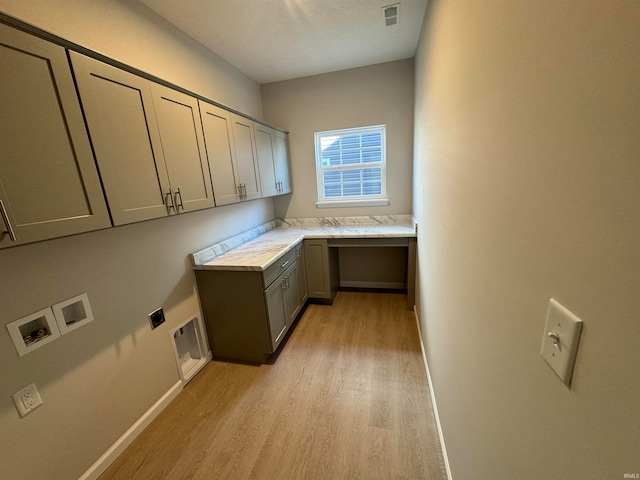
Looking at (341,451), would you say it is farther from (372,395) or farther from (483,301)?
(483,301)

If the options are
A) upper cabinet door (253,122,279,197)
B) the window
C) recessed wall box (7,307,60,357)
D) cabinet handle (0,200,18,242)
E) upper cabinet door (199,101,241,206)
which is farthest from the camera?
the window

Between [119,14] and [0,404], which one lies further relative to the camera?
[119,14]

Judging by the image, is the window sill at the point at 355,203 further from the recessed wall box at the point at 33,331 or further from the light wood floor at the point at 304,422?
the recessed wall box at the point at 33,331

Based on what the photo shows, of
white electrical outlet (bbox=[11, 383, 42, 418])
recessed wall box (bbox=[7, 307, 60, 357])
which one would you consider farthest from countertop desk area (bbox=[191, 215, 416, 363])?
white electrical outlet (bbox=[11, 383, 42, 418])

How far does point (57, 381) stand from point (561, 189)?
205 centimetres

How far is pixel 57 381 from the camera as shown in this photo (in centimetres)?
125

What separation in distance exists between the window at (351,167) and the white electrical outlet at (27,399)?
9.38ft

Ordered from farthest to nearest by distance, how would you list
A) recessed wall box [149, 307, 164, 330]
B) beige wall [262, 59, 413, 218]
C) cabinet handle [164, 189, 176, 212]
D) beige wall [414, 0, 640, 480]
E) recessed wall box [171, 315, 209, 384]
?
beige wall [262, 59, 413, 218] → recessed wall box [171, 315, 209, 384] → recessed wall box [149, 307, 164, 330] → cabinet handle [164, 189, 176, 212] → beige wall [414, 0, 640, 480]

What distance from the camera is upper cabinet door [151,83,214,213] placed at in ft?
4.97

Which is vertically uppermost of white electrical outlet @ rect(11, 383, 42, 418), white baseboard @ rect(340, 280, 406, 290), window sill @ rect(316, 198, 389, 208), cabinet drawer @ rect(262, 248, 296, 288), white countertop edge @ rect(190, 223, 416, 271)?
window sill @ rect(316, 198, 389, 208)

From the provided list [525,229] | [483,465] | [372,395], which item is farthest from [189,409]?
[525,229]

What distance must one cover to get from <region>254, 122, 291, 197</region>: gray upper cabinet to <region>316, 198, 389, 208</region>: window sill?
0.52m

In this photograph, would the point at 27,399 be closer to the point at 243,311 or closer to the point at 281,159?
the point at 243,311

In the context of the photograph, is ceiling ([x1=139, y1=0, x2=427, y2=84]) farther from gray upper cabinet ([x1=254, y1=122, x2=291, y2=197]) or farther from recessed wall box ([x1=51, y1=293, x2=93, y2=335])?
recessed wall box ([x1=51, y1=293, x2=93, y2=335])
